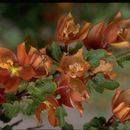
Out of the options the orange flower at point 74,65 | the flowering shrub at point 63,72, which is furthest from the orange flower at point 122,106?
the orange flower at point 74,65

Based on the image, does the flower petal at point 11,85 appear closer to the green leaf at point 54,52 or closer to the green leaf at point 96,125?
the green leaf at point 54,52

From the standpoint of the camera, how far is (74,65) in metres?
1.00

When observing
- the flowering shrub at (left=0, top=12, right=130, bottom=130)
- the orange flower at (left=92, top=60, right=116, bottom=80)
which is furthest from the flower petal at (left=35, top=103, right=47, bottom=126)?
the orange flower at (left=92, top=60, right=116, bottom=80)

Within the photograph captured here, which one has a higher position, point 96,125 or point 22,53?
point 22,53

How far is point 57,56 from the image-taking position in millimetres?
1036

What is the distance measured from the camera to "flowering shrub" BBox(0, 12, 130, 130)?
3.25ft

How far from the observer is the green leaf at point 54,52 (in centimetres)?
104

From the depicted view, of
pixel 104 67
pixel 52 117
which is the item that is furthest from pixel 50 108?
pixel 104 67

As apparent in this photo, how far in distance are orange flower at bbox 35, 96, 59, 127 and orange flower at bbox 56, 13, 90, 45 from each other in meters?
0.11

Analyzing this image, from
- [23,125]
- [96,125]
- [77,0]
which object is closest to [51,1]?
[77,0]

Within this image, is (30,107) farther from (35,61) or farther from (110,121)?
(110,121)

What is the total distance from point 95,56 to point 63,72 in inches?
2.8

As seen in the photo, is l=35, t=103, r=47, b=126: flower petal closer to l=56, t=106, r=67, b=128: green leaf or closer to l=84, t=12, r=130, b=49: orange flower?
l=56, t=106, r=67, b=128: green leaf

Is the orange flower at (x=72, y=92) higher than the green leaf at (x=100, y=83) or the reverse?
the reverse
